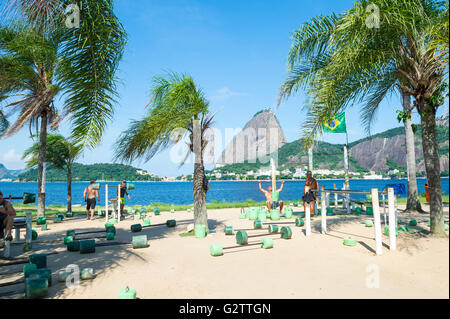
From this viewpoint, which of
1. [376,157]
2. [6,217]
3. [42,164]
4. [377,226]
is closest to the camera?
[377,226]

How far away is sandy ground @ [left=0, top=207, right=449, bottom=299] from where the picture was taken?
2.61 meters

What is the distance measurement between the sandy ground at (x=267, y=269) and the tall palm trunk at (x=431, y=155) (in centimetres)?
124

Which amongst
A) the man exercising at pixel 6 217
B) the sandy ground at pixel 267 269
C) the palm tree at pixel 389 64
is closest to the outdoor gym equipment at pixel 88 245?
the sandy ground at pixel 267 269

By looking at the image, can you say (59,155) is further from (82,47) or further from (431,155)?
(431,155)

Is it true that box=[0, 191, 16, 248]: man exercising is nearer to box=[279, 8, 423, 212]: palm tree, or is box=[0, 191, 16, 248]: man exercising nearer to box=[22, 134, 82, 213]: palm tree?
box=[279, 8, 423, 212]: palm tree

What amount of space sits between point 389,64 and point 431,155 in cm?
237

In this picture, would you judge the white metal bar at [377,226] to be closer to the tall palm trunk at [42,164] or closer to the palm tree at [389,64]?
the palm tree at [389,64]

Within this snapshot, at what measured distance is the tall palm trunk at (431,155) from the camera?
268 inches

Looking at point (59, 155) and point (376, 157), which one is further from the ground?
point (376, 157)

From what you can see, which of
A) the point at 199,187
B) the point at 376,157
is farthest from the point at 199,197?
the point at 376,157

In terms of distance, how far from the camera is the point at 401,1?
223 inches

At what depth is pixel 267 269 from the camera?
17.9ft

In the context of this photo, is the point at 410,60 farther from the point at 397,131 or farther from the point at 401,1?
the point at 397,131

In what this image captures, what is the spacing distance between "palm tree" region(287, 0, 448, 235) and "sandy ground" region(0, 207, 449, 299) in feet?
7.50
